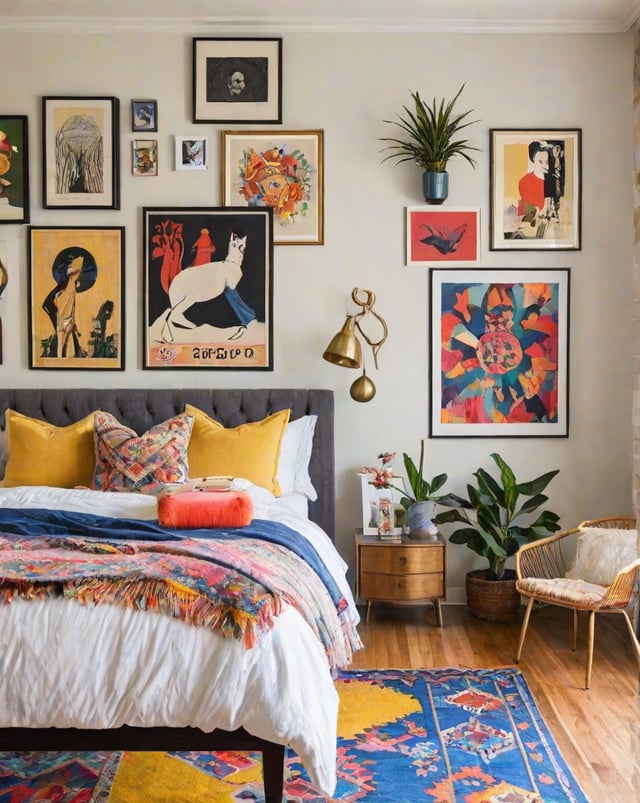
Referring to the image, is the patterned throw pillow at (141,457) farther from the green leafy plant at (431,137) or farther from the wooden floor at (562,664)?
the green leafy plant at (431,137)

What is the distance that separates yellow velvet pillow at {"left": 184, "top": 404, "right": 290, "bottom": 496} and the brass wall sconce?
431mm

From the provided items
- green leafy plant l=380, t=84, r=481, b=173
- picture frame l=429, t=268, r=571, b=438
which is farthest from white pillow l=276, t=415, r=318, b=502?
green leafy plant l=380, t=84, r=481, b=173

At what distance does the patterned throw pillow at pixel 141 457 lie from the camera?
3.76 m

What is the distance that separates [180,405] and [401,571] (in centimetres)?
139

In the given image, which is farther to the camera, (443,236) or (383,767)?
(443,236)

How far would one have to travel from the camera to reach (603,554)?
3.64 meters

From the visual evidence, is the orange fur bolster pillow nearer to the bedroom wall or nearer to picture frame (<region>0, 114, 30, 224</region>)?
the bedroom wall

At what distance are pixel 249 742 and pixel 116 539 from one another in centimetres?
89

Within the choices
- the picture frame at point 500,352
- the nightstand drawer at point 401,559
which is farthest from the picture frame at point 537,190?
the nightstand drawer at point 401,559

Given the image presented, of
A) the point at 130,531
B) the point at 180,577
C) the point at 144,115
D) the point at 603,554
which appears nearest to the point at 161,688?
the point at 180,577

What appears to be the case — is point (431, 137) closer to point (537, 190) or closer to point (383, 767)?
point (537, 190)

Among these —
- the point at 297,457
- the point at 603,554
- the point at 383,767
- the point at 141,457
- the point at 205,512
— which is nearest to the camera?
the point at 383,767

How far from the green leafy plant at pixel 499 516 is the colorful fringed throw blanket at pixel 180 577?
1413 mm

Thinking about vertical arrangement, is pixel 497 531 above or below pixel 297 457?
below
